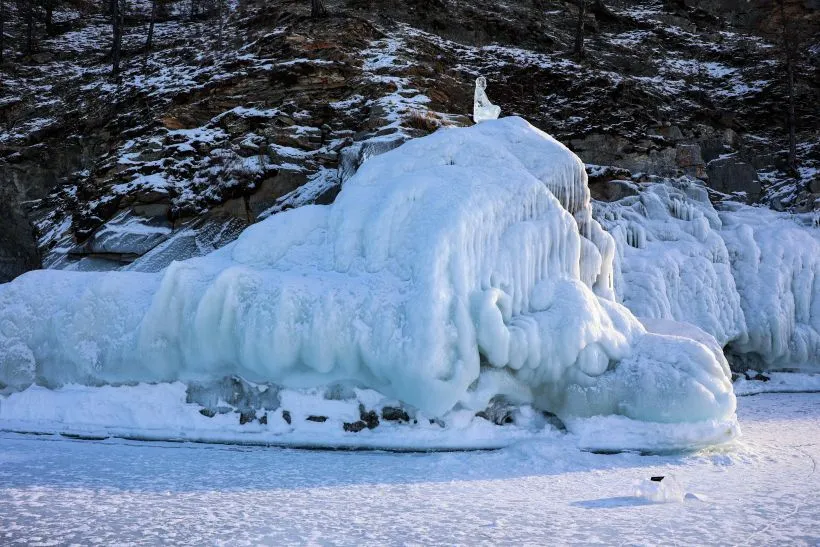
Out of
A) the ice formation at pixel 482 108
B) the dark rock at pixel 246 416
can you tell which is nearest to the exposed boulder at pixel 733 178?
the ice formation at pixel 482 108

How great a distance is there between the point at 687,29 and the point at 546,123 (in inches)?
639

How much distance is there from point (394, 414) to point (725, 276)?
9549 millimetres

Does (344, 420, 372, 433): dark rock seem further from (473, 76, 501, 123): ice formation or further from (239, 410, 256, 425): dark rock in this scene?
(473, 76, 501, 123): ice formation

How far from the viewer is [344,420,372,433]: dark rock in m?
8.34

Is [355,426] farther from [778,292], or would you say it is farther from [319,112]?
[319,112]

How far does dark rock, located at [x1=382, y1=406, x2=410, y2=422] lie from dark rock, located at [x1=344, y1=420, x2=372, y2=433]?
30cm

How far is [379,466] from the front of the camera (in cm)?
707

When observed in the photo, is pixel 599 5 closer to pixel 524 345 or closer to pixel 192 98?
pixel 192 98

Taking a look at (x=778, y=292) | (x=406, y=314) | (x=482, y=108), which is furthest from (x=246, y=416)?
(x=778, y=292)

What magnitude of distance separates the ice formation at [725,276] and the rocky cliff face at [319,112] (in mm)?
2244

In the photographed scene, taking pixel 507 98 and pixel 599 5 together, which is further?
pixel 599 5

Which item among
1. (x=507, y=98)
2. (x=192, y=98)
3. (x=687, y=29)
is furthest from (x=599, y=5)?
(x=192, y=98)

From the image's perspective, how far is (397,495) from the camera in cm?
580

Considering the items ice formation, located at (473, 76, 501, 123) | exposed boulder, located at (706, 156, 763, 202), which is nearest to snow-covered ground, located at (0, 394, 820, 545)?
ice formation, located at (473, 76, 501, 123)
